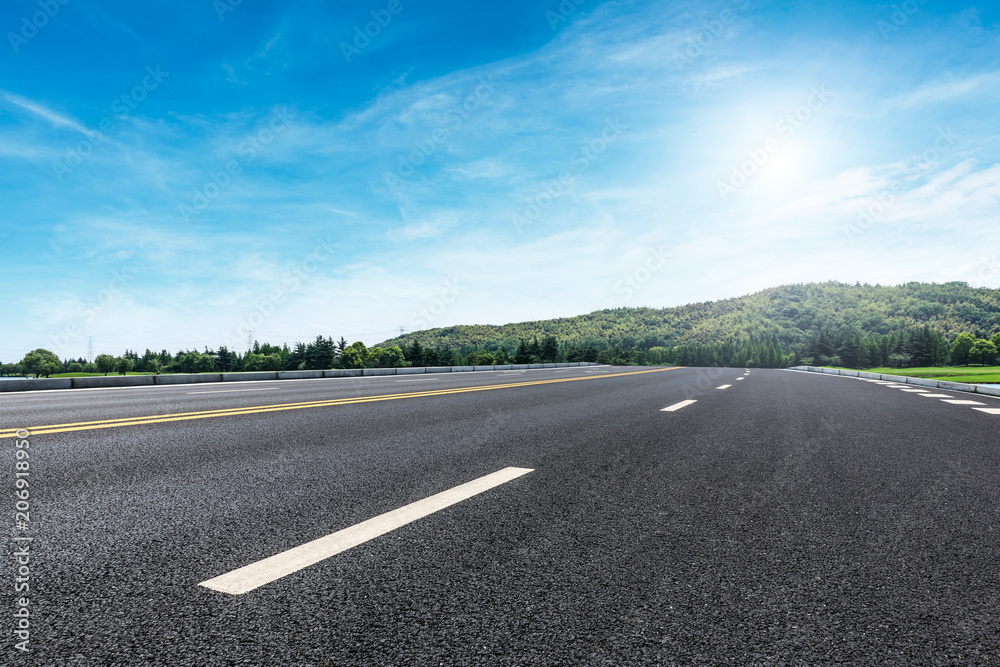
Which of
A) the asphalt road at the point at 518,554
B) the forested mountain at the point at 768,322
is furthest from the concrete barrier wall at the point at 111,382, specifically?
the forested mountain at the point at 768,322

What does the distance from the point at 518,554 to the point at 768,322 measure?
571 feet

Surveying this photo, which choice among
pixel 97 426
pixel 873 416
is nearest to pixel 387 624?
pixel 97 426

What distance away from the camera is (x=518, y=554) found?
239 centimetres

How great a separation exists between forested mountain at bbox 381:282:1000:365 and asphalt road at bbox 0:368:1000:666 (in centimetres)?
13174

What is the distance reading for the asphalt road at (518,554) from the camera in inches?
65.5

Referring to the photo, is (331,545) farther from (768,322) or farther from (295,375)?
(768,322)

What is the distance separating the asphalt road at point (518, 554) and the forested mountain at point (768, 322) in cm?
13174

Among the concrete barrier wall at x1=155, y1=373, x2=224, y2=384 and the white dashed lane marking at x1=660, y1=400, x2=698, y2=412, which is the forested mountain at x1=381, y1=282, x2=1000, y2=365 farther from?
the white dashed lane marking at x1=660, y1=400, x2=698, y2=412

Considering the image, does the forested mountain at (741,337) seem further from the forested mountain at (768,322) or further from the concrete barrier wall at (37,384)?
the concrete barrier wall at (37,384)

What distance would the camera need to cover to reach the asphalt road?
1663 millimetres

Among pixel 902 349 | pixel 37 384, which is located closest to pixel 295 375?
pixel 37 384

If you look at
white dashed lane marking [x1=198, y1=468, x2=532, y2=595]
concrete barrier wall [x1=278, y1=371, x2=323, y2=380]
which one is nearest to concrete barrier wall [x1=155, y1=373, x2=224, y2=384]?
concrete barrier wall [x1=278, y1=371, x2=323, y2=380]

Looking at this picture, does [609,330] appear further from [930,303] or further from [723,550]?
[723,550]

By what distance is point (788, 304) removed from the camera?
527 ft
